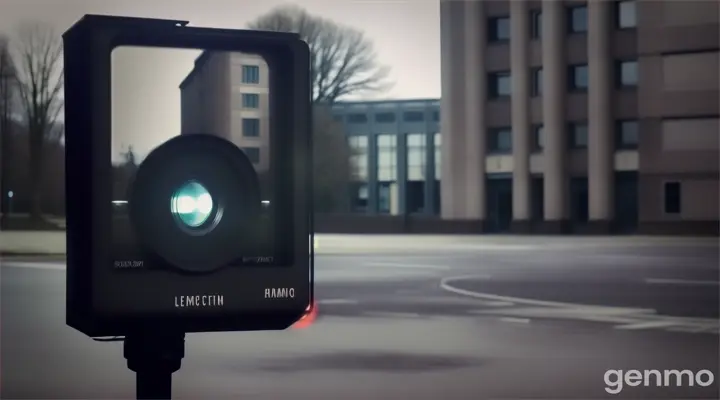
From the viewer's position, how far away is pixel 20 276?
15.4 meters

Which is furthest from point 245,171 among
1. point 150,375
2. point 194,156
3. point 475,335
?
point 475,335

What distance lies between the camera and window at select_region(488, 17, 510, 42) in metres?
34.3

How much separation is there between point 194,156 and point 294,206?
0.58 ft

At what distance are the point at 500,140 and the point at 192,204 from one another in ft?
107

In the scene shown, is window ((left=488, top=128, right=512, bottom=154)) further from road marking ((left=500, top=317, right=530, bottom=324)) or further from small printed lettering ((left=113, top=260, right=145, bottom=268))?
small printed lettering ((left=113, top=260, right=145, bottom=268))

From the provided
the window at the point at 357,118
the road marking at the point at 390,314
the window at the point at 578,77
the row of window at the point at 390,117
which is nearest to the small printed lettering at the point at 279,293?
the road marking at the point at 390,314

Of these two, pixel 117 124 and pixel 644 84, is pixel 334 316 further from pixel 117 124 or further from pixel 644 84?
pixel 644 84

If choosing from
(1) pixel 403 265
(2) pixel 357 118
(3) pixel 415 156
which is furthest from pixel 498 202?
(1) pixel 403 265

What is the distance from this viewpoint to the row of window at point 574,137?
108ft

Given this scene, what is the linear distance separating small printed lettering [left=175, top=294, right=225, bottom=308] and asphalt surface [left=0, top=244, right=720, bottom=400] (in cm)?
370

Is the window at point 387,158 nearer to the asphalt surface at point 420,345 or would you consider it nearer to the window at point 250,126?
the asphalt surface at point 420,345

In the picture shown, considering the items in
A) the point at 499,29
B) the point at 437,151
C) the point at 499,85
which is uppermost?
the point at 499,29

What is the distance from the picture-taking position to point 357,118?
34.1 meters

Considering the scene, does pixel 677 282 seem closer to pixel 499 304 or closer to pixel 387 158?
pixel 499 304
